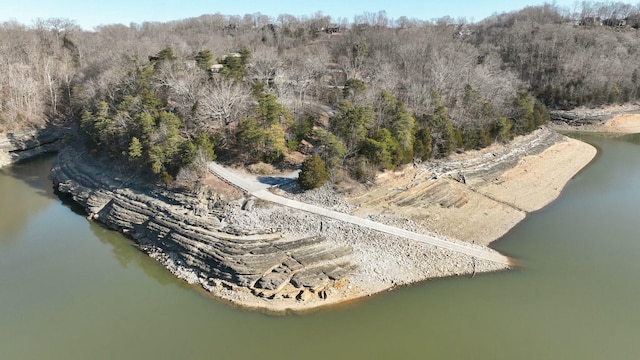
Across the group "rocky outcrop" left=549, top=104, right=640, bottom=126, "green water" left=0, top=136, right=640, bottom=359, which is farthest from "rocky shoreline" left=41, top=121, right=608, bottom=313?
"rocky outcrop" left=549, top=104, right=640, bottom=126

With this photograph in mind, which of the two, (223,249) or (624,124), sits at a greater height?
(223,249)

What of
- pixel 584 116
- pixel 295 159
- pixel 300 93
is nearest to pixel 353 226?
pixel 295 159

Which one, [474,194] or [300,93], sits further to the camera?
[300,93]

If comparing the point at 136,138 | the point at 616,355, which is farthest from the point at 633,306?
the point at 136,138

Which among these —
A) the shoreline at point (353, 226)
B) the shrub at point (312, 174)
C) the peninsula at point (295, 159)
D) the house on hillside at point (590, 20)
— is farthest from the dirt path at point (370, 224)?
the house on hillside at point (590, 20)

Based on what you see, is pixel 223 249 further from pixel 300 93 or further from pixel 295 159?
pixel 300 93

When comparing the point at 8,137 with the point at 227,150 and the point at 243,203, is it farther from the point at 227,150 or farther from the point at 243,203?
the point at 243,203
